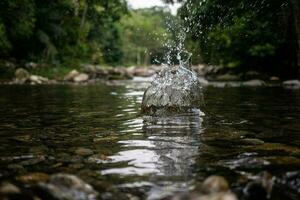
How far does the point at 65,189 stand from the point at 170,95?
5611 millimetres

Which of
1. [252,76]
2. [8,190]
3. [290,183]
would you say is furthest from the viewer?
[252,76]

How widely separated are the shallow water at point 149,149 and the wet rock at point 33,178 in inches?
5.0

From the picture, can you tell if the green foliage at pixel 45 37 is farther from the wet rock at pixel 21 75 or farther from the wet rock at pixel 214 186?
the wet rock at pixel 214 186

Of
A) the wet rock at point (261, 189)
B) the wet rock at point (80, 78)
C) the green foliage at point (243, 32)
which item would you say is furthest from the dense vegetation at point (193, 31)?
the wet rock at point (261, 189)

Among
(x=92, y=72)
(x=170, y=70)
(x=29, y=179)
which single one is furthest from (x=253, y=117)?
(x=92, y=72)

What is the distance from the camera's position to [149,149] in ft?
16.1

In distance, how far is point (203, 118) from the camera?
298 inches

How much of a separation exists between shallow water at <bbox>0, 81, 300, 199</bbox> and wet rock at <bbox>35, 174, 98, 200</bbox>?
14 centimetres

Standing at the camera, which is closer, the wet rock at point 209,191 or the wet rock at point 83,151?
the wet rock at point 209,191

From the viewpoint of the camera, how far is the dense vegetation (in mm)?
10547

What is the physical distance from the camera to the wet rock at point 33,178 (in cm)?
355

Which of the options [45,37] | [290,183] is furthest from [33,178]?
[45,37]

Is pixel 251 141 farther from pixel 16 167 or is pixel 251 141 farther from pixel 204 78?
pixel 204 78

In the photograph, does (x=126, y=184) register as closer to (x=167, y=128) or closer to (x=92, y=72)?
(x=167, y=128)
